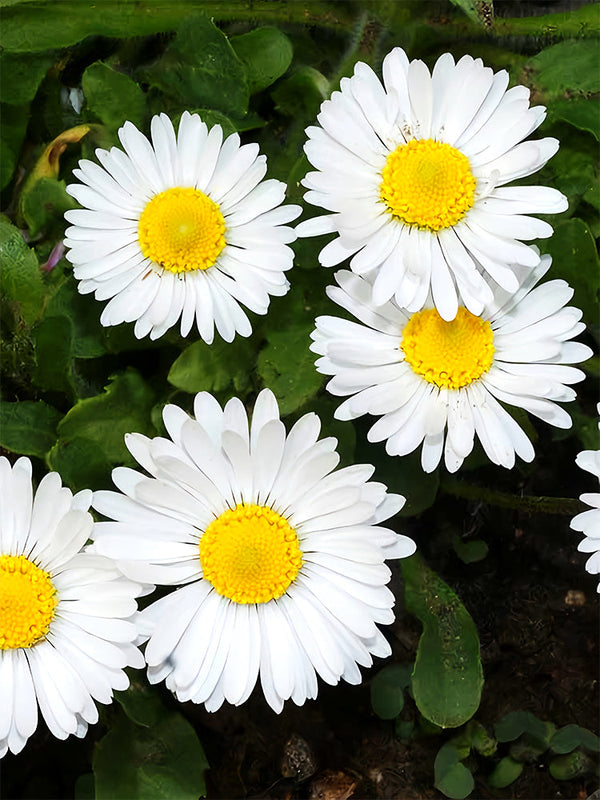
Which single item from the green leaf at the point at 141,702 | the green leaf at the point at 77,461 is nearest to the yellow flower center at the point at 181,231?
the green leaf at the point at 77,461

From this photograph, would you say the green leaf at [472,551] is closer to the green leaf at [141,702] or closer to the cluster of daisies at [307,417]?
the cluster of daisies at [307,417]

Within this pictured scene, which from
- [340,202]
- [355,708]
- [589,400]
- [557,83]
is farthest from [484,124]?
[355,708]

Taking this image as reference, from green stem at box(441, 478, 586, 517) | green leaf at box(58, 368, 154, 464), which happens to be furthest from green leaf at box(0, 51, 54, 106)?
green stem at box(441, 478, 586, 517)

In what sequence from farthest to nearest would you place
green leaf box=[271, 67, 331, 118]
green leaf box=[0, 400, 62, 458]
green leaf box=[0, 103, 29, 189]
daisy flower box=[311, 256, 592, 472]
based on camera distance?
green leaf box=[0, 103, 29, 189] < green leaf box=[271, 67, 331, 118] < green leaf box=[0, 400, 62, 458] < daisy flower box=[311, 256, 592, 472]

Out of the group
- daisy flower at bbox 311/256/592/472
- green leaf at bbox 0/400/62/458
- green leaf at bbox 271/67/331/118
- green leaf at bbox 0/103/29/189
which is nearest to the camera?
daisy flower at bbox 311/256/592/472

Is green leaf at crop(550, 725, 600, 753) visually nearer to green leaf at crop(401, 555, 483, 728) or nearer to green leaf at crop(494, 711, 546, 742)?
green leaf at crop(494, 711, 546, 742)

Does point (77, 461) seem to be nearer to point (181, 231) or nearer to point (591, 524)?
point (181, 231)
